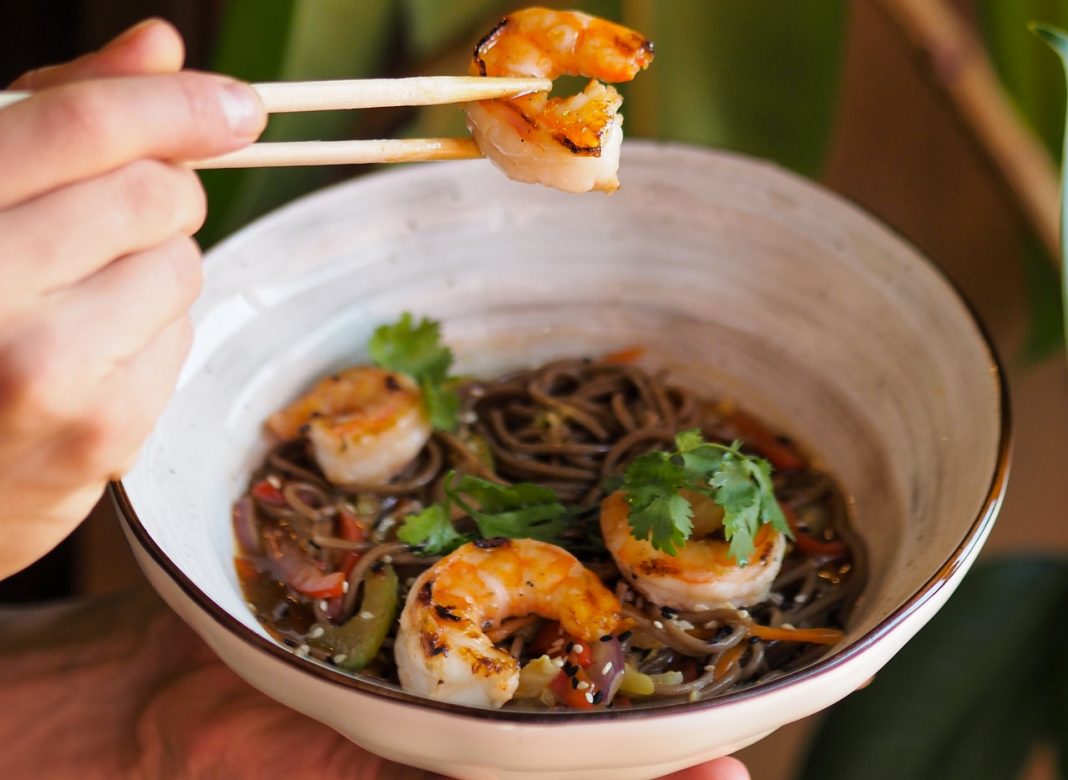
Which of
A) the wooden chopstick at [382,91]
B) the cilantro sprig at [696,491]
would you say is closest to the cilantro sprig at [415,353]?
the cilantro sprig at [696,491]

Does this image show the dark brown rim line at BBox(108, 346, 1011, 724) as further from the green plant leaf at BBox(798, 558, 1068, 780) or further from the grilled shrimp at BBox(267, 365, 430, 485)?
the green plant leaf at BBox(798, 558, 1068, 780)

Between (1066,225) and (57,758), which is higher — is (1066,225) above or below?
above

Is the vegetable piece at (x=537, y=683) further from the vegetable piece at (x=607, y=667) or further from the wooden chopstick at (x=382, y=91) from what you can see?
the wooden chopstick at (x=382, y=91)

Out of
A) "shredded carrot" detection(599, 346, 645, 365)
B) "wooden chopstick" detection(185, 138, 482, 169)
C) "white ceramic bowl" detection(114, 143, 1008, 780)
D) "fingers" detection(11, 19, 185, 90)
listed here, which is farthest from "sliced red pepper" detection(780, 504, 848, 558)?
"fingers" detection(11, 19, 185, 90)

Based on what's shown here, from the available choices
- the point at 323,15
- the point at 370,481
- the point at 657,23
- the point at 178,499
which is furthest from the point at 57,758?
the point at 657,23

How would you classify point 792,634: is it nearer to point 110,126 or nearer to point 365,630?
point 365,630

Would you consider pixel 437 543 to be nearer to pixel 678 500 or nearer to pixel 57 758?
pixel 678 500

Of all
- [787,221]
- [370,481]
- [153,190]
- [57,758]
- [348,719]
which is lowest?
[57,758]
